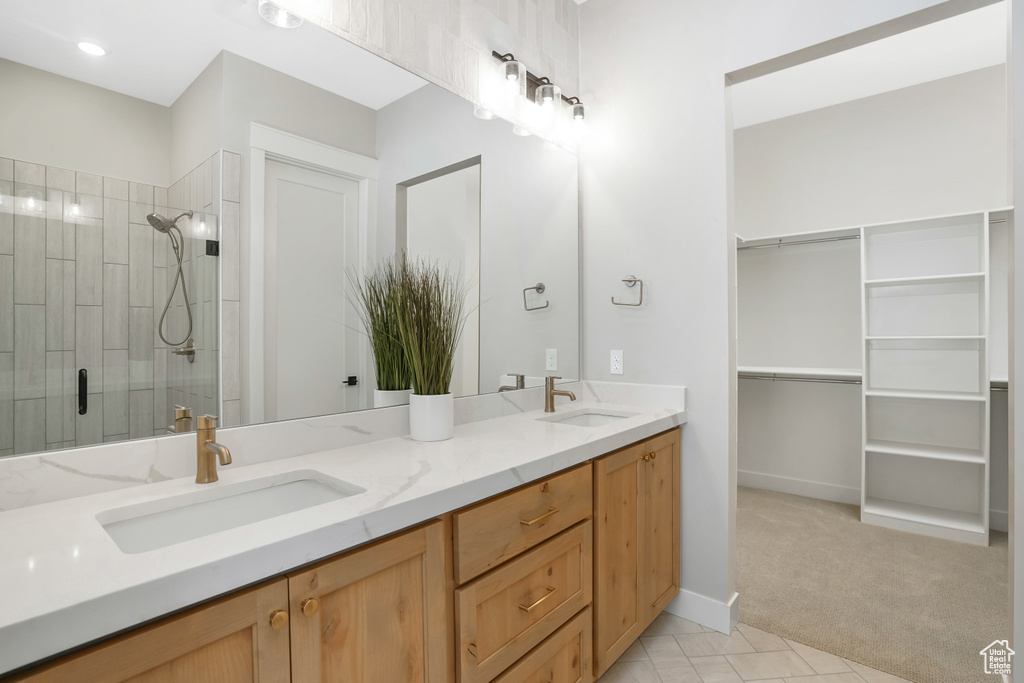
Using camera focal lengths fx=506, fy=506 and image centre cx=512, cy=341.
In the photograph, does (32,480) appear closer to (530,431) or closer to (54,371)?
(54,371)

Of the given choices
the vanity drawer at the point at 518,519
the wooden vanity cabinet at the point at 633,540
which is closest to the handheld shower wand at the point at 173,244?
the vanity drawer at the point at 518,519

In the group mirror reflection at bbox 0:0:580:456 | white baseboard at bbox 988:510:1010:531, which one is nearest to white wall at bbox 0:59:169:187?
mirror reflection at bbox 0:0:580:456

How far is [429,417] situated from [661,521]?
1.03 meters

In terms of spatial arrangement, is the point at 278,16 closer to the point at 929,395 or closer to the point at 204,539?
the point at 204,539

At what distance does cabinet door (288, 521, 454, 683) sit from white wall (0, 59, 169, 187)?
0.94m

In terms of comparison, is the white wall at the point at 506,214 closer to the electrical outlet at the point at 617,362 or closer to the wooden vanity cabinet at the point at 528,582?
the electrical outlet at the point at 617,362

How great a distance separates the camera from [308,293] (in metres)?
1.42

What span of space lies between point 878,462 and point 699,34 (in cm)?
286

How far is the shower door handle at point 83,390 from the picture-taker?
1.04 meters

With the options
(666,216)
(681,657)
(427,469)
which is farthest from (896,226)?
(427,469)

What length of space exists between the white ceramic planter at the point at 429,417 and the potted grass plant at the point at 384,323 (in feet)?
0.33

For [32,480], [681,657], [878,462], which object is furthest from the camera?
[878,462]

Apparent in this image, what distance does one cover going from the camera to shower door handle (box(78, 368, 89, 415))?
1.04m

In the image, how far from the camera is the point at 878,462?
329cm
